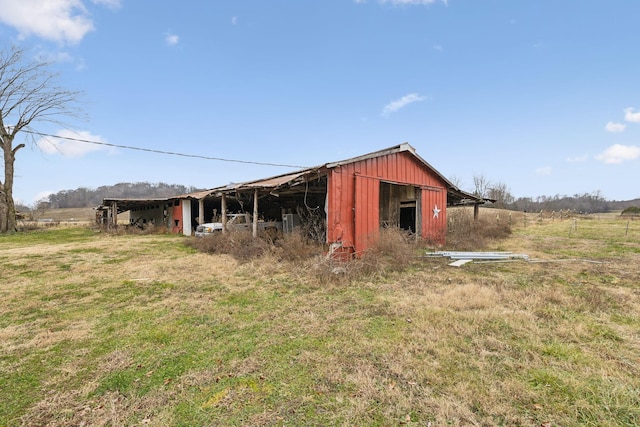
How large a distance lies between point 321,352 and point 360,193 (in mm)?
6089

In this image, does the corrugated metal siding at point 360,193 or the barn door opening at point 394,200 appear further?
the barn door opening at point 394,200

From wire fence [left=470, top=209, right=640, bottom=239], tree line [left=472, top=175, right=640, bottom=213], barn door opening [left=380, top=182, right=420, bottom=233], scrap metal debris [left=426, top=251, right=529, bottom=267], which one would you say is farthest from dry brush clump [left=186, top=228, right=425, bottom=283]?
tree line [left=472, top=175, right=640, bottom=213]

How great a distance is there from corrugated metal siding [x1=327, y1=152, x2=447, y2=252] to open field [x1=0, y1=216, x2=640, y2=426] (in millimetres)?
2206

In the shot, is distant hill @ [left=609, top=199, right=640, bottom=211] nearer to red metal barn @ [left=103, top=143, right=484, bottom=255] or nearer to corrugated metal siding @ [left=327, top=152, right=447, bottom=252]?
red metal barn @ [left=103, top=143, right=484, bottom=255]

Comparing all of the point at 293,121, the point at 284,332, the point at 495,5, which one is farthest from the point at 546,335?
the point at 293,121

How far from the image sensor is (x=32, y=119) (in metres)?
20.5

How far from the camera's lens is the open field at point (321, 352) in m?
2.28

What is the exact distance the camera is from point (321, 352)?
321 cm

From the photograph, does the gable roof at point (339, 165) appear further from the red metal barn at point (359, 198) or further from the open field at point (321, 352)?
the open field at point (321, 352)

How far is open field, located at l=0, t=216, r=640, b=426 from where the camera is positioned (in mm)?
2279

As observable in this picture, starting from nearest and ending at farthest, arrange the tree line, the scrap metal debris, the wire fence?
the scrap metal debris → the wire fence → the tree line

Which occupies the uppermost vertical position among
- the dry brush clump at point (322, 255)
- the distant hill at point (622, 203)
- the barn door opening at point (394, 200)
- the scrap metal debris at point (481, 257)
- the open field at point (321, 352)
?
the distant hill at point (622, 203)

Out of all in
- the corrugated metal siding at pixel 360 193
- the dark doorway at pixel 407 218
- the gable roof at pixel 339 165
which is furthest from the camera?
the dark doorway at pixel 407 218

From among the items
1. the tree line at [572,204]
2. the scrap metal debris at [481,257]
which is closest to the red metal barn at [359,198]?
the scrap metal debris at [481,257]
